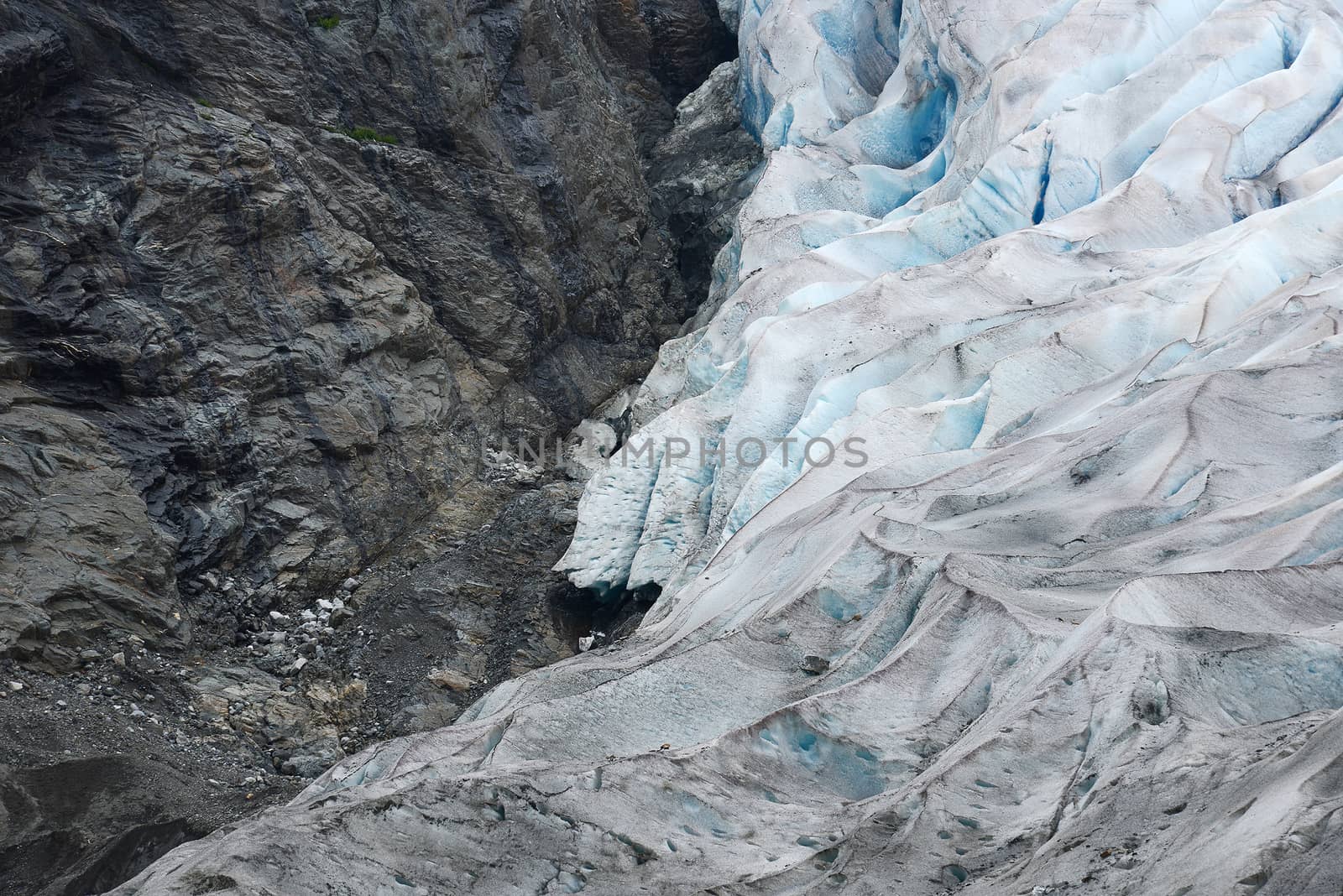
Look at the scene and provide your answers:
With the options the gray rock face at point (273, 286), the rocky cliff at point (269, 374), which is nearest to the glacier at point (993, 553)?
the rocky cliff at point (269, 374)

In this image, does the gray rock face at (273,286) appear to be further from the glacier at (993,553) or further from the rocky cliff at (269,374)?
the glacier at (993,553)

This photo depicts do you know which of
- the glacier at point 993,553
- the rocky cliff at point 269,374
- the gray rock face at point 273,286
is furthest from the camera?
the gray rock face at point 273,286

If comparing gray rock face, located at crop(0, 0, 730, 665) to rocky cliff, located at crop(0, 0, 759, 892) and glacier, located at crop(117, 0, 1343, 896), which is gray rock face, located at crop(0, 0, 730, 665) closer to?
rocky cliff, located at crop(0, 0, 759, 892)

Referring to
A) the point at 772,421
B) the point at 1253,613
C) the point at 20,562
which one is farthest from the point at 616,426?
the point at 1253,613

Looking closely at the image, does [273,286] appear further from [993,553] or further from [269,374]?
[993,553]

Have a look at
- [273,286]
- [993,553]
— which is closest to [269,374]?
[273,286]

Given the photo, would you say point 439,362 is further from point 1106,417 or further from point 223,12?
point 1106,417
